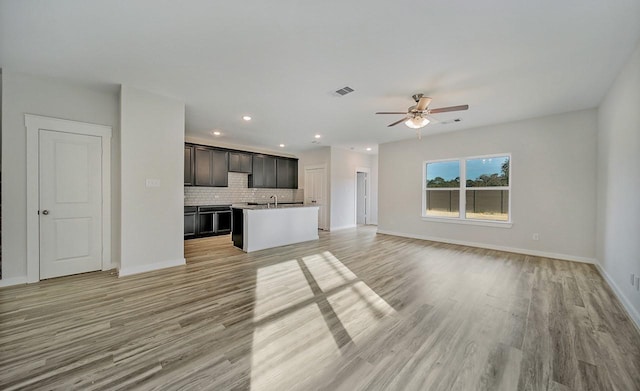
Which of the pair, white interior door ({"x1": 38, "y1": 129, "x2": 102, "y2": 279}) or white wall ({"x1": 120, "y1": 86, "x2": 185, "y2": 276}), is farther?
white wall ({"x1": 120, "y1": 86, "x2": 185, "y2": 276})

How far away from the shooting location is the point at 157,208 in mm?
3609

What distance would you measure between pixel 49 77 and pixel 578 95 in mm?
7336

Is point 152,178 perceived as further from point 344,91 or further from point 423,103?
point 423,103

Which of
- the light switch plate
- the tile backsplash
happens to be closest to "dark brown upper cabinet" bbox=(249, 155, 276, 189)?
the tile backsplash

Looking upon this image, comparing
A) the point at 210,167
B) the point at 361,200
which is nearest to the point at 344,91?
the point at 210,167

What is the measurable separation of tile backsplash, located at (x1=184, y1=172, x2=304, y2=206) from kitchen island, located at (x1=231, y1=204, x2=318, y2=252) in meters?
1.81

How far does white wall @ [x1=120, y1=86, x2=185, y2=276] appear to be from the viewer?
3350 millimetres

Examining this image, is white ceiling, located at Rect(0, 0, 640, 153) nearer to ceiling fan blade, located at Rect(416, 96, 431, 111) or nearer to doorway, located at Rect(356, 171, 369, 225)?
ceiling fan blade, located at Rect(416, 96, 431, 111)

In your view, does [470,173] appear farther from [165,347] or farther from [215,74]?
[165,347]

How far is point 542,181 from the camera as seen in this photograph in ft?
14.6

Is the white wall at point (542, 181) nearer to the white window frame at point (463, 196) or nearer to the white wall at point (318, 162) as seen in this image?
the white window frame at point (463, 196)

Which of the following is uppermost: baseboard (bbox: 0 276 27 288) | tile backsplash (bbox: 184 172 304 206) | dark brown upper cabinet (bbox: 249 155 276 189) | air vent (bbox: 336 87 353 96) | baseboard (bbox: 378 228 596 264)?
air vent (bbox: 336 87 353 96)

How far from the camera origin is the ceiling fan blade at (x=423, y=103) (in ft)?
10.8

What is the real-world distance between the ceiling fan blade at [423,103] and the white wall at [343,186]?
13.6ft
